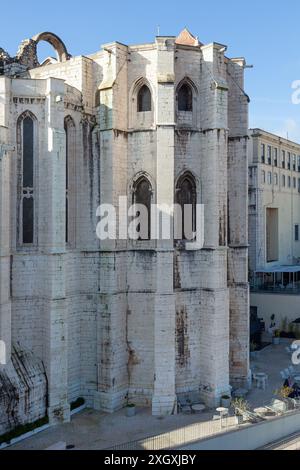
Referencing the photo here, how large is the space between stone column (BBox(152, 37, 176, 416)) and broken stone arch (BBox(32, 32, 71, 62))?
31.2 ft

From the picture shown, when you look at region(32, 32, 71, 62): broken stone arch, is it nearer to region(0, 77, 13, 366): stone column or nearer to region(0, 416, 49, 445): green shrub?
region(0, 77, 13, 366): stone column

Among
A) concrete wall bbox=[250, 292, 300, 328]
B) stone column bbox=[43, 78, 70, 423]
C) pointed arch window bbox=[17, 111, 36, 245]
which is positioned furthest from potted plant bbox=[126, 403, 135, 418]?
concrete wall bbox=[250, 292, 300, 328]

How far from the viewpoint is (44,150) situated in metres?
18.2

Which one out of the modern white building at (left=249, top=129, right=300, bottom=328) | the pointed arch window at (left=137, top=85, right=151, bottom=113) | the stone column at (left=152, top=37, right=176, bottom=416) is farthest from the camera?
the modern white building at (left=249, top=129, right=300, bottom=328)

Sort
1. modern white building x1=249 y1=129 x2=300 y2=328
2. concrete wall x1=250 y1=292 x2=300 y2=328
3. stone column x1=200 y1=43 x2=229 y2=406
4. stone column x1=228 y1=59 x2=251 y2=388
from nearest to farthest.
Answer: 1. stone column x1=200 y1=43 x2=229 y2=406
2. stone column x1=228 y1=59 x2=251 y2=388
3. concrete wall x1=250 y1=292 x2=300 y2=328
4. modern white building x1=249 y1=129 x2=300 y2=328

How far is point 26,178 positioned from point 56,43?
476 inches

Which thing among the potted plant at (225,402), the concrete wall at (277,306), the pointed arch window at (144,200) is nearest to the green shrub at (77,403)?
the potted plant at (225,402)

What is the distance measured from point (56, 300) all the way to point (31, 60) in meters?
14.6

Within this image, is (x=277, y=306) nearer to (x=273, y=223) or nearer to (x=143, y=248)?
(x=273, y=223)

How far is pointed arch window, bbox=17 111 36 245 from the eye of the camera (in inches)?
721

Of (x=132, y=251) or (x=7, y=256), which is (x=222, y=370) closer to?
(x=132, y=251)

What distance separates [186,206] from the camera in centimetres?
2062

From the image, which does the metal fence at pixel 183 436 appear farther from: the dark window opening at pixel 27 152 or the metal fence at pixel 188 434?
the dark window opening at pixel 27 152
